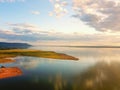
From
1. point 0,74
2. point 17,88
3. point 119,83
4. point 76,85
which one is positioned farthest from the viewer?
point 0,74

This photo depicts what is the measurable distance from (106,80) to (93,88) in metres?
8.98

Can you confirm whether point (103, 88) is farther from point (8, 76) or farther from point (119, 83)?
point (8, 76)

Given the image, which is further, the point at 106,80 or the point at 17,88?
the point at 106,80

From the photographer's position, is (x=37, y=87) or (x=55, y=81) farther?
(x=55, y=81)

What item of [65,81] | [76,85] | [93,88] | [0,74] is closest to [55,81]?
[65,81]

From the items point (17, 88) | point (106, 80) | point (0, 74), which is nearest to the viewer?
point (17, 88)

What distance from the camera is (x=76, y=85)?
1654 inches

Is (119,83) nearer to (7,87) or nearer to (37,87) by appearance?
(37,87)

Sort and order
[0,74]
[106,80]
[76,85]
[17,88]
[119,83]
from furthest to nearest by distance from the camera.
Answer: [0,74] → [106,80] → [119,83] → [76,85] → [17,88]

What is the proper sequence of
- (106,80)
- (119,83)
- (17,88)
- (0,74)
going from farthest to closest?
(0,74) < (106,80) < (119,83) < (17,88)

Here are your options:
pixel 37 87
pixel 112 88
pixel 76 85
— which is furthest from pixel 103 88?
pixel 37 87

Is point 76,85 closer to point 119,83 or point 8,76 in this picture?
point 119,83

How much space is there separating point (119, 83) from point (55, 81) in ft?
48.6

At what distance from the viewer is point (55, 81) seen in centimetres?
4544
